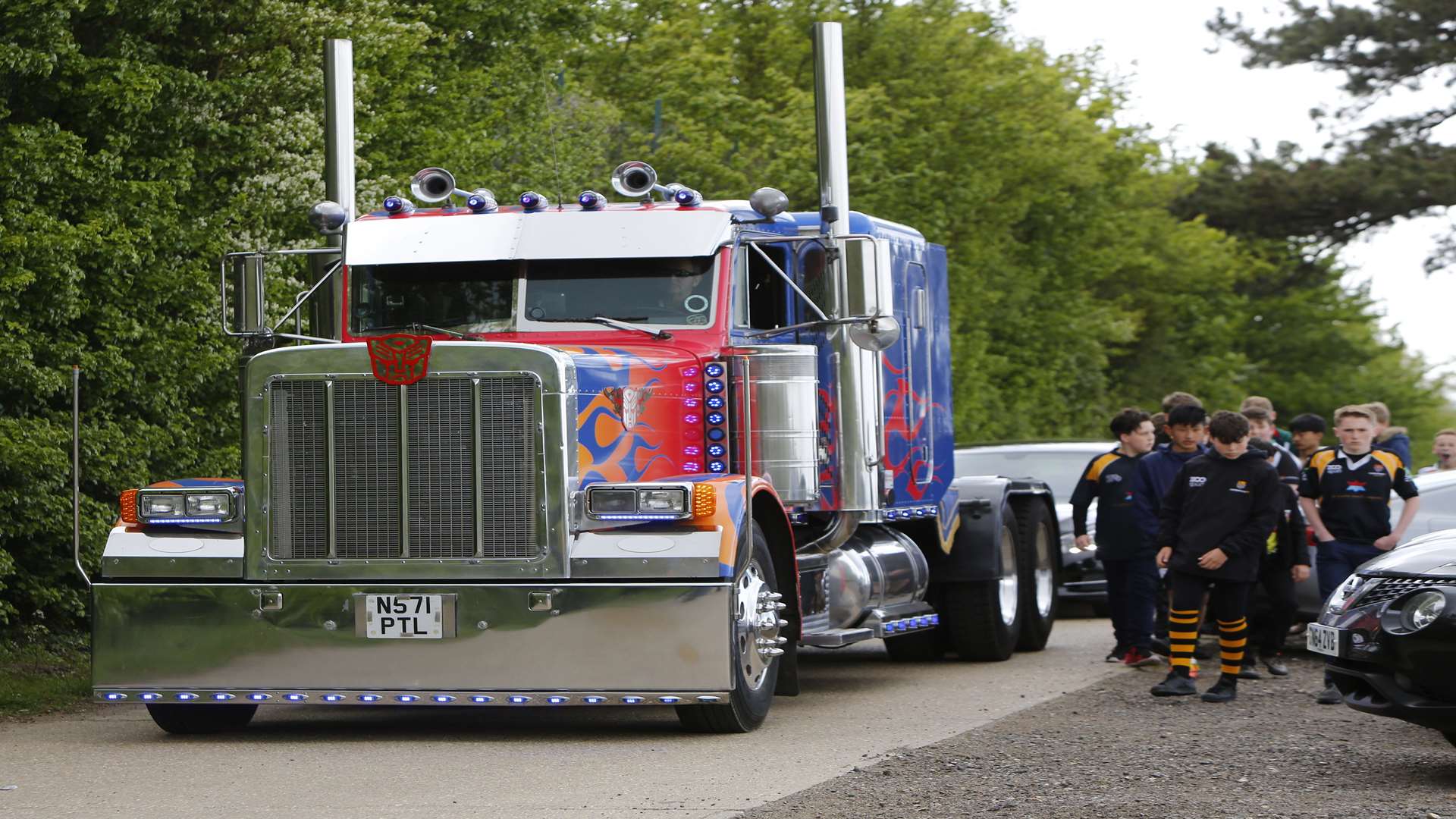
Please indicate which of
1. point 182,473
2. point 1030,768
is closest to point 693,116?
point 182,473

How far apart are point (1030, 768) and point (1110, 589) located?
17.7 feet

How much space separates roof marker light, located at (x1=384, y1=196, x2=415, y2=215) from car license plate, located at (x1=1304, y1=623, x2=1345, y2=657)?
5.35 metres

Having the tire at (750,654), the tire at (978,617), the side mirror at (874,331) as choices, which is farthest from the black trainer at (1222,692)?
the side mirror at (874,331)

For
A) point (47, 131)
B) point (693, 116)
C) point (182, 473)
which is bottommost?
point (182, 473)

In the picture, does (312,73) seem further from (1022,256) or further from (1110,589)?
(1022,256)

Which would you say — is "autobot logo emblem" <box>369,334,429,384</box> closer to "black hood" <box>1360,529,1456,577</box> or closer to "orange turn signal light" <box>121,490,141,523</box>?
"orange turn signal light" <box>121,490,141,523</box>

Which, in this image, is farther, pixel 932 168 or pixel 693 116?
pixel 932 168

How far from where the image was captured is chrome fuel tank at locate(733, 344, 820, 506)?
11070 mm

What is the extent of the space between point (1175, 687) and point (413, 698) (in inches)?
175

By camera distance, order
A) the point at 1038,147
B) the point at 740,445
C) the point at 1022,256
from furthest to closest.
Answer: the point at 1022,256 < the point at 1038,147 < the point at 740,445

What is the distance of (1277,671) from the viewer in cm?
1320

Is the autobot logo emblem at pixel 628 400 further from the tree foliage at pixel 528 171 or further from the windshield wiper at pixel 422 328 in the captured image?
the tree foliage at pixel 528 171

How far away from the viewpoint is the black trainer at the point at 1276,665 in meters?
13.2

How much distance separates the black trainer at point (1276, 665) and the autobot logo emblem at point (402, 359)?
6192mm
